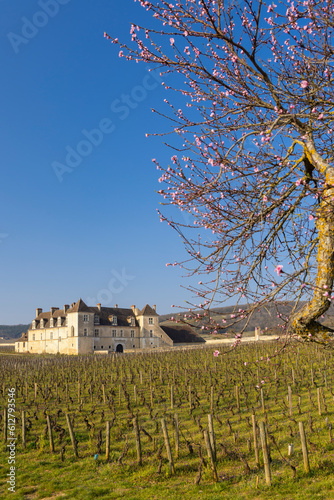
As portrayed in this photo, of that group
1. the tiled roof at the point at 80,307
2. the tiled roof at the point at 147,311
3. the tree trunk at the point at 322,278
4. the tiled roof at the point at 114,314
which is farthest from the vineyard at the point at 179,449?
the tiled roof at the point at 147,311

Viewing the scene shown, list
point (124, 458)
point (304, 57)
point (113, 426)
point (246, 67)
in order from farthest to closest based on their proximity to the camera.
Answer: point (113, 426), point (124, 458), point (304, 57), point (246, 67)

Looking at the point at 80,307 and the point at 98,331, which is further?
the point at 98,331

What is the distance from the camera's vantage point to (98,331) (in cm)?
6116

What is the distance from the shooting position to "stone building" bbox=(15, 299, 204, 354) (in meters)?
59.5

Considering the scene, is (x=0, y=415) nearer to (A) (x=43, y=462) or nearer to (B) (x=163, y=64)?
(A) (x=43, y=462)

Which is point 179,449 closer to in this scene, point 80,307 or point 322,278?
point 322,278

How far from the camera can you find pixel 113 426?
1397cm

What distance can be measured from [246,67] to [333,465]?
8595 mm

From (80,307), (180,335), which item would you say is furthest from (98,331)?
(180,335)

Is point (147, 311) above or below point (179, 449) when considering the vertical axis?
above

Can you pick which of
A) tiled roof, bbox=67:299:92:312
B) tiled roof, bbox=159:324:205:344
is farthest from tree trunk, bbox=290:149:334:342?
tiled roof, bbox=159:324:205:344

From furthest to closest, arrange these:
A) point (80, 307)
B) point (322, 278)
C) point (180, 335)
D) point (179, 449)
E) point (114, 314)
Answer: point (180, 335) → point (114, 314) → point (80, 307) → point (179, 449) → point (322, 278)

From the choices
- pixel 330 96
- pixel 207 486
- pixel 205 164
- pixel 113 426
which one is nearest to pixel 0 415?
pixel 113 426

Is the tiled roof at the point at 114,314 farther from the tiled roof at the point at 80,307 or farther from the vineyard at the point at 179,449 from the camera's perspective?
the vineyard at the point at 179,449
